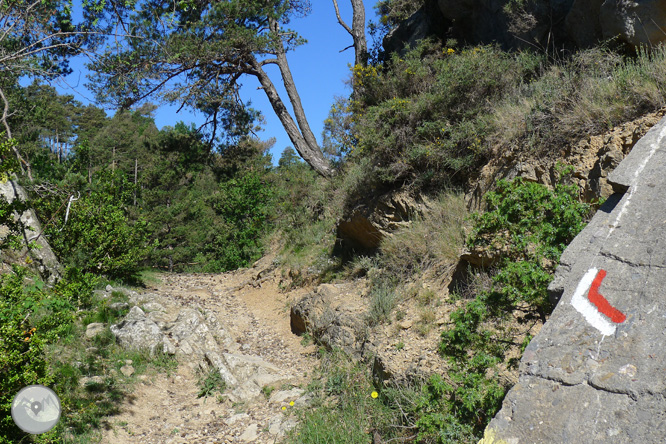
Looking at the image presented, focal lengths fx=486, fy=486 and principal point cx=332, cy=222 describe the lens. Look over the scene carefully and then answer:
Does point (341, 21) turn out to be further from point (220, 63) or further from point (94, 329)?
point (94, 329)

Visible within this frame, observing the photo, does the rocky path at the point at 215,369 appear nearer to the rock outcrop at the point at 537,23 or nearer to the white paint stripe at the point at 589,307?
the white paint stripe at the point at 589,307

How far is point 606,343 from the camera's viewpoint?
8.85 feet

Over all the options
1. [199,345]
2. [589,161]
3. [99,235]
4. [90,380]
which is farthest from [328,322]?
[99,235]

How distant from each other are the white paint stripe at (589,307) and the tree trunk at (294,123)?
34.8 feet

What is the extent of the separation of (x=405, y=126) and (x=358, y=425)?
15.1 feet

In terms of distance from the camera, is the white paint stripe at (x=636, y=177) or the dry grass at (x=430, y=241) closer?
the white paint stripe at (x=636, y=177)

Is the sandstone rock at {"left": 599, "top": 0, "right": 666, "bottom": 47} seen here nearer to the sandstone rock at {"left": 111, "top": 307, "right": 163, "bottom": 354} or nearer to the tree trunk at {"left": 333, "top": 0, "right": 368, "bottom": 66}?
the sandstone rock at {"left": 111, "top": 307, "right": 163, "bottom": 354}

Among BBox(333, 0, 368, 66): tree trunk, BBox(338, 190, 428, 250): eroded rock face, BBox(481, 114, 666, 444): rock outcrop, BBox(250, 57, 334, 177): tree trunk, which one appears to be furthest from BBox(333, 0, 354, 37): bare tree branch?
BBox(481, 114, 666, 444): rock outcrop

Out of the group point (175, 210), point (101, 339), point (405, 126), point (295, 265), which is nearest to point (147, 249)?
point (295, 265)

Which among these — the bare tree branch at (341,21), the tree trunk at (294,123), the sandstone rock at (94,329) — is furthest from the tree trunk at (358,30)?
the sandstone rock at (94,329)

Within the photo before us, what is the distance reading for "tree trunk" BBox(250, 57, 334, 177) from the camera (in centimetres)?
1348

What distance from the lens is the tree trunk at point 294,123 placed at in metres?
13.5

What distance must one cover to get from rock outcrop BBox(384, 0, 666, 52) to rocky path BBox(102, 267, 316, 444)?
19.4 feet

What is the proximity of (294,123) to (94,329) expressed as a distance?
28.3 ft
